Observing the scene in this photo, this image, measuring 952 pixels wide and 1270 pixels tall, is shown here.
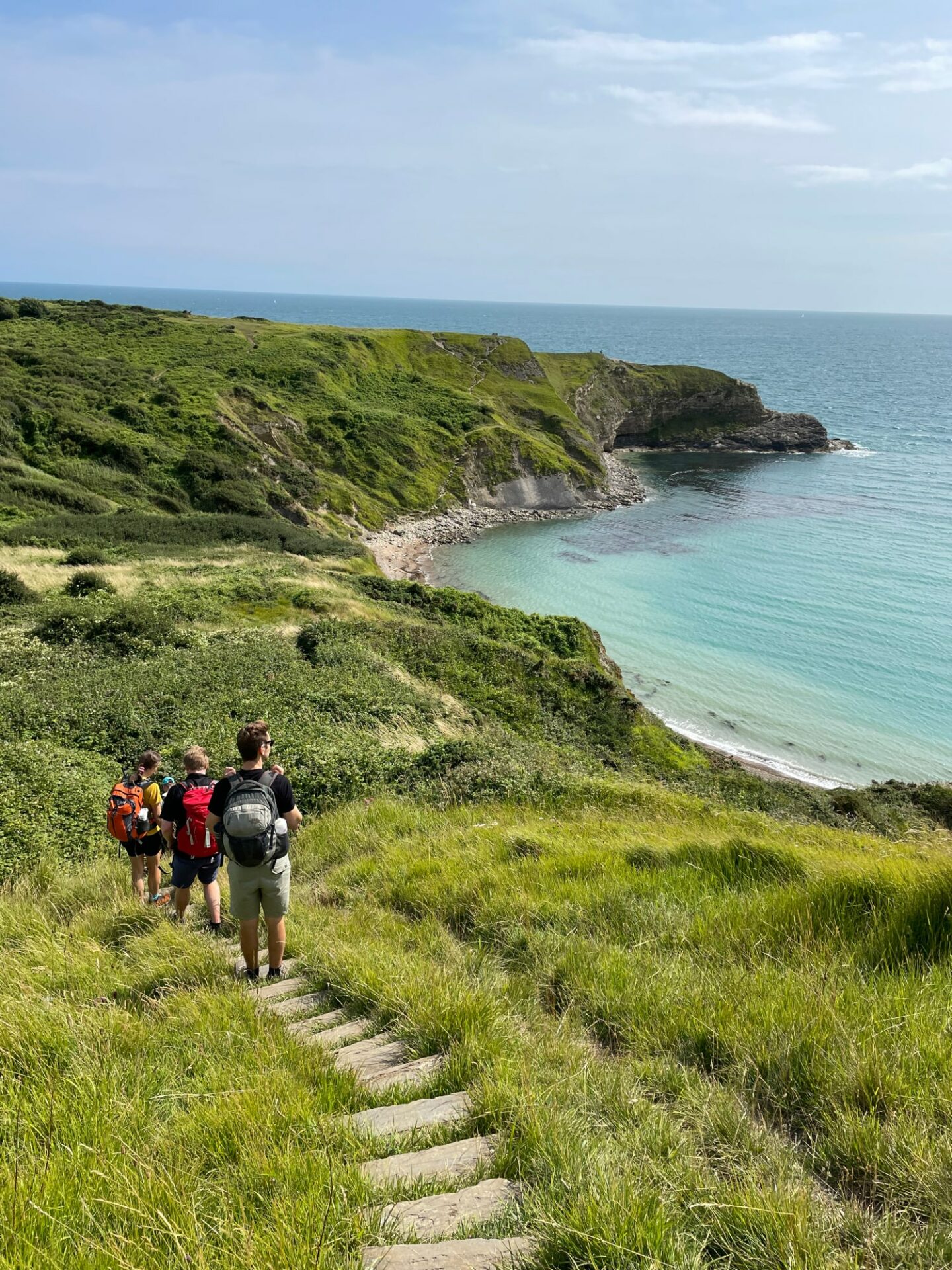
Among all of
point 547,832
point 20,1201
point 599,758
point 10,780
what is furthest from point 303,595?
point 20,1201

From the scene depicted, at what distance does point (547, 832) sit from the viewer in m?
9.77

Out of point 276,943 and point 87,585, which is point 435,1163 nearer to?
point 276,943

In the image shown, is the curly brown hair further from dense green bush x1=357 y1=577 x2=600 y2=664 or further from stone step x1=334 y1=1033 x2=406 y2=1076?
dense green bush x1=357 y1=577 x2=600 y2=664

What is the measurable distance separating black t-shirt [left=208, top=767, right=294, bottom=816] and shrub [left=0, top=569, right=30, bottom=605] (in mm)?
20557

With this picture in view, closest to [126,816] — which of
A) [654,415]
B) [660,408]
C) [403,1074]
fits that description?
[403,1074]

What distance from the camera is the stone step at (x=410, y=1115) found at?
3.53 meters

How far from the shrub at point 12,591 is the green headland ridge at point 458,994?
221 centimetres

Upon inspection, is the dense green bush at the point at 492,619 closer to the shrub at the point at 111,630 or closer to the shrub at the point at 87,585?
the shrub at the point at 87,585

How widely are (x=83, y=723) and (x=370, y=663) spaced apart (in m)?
8.47

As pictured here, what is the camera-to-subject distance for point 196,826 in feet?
24.8

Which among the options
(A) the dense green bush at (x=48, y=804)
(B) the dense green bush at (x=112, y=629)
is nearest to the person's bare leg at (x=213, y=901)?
(A) the dense green bush at (x=48, y=804)

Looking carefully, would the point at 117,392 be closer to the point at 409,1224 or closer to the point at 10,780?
the point at 10,780

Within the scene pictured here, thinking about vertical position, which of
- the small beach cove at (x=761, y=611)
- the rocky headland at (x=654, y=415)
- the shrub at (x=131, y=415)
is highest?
the rocky headland at (x=654, y=415)

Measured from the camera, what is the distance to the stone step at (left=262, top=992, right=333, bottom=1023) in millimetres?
4977
